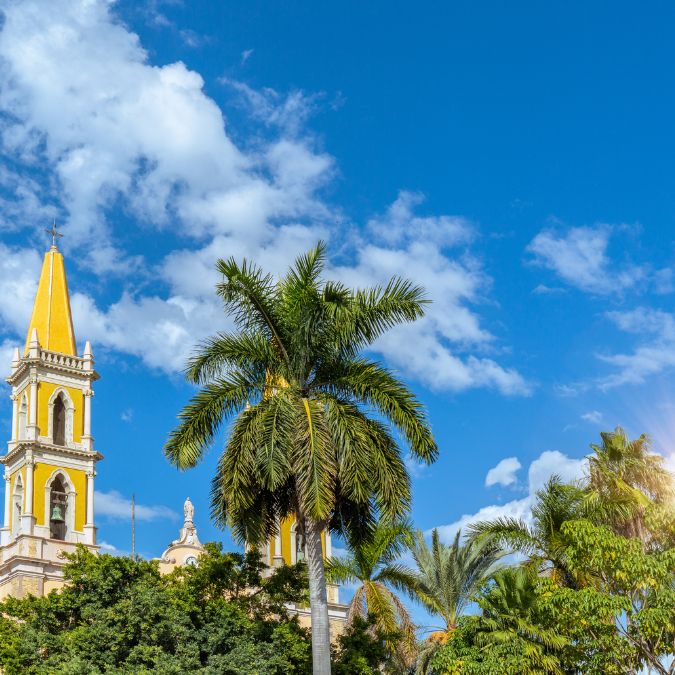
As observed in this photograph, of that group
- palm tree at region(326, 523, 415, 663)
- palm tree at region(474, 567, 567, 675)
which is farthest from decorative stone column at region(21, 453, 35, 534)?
palm tree at region(474, 567, 567, 675)

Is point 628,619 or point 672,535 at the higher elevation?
point 672,535

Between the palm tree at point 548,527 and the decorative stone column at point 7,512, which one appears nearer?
the palm tree at point 548,527

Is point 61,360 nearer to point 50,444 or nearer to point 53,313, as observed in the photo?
point 53,313

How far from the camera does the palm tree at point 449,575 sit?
117 ft

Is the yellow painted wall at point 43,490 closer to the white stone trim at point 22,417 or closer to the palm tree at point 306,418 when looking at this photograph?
the white stone trim at point 22,417

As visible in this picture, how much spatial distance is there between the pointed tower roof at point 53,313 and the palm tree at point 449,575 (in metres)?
21.3

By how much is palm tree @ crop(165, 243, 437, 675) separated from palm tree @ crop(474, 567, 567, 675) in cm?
628

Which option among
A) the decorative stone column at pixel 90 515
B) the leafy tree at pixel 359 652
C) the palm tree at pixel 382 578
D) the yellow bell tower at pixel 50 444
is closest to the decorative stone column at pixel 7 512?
the yellow bell tower at pixel 50 444

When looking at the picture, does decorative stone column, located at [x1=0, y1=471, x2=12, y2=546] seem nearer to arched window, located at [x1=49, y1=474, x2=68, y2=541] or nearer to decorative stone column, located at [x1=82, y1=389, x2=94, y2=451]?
arched window, located at [x1=49, y1=474, x2=68, y2=541]

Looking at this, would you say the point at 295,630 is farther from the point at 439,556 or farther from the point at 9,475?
the point at 9,475

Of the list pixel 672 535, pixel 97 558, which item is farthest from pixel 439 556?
pixel 97 558

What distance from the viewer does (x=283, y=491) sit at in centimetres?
2266

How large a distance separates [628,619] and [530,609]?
2885 mm

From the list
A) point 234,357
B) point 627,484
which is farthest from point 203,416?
point 627,484
